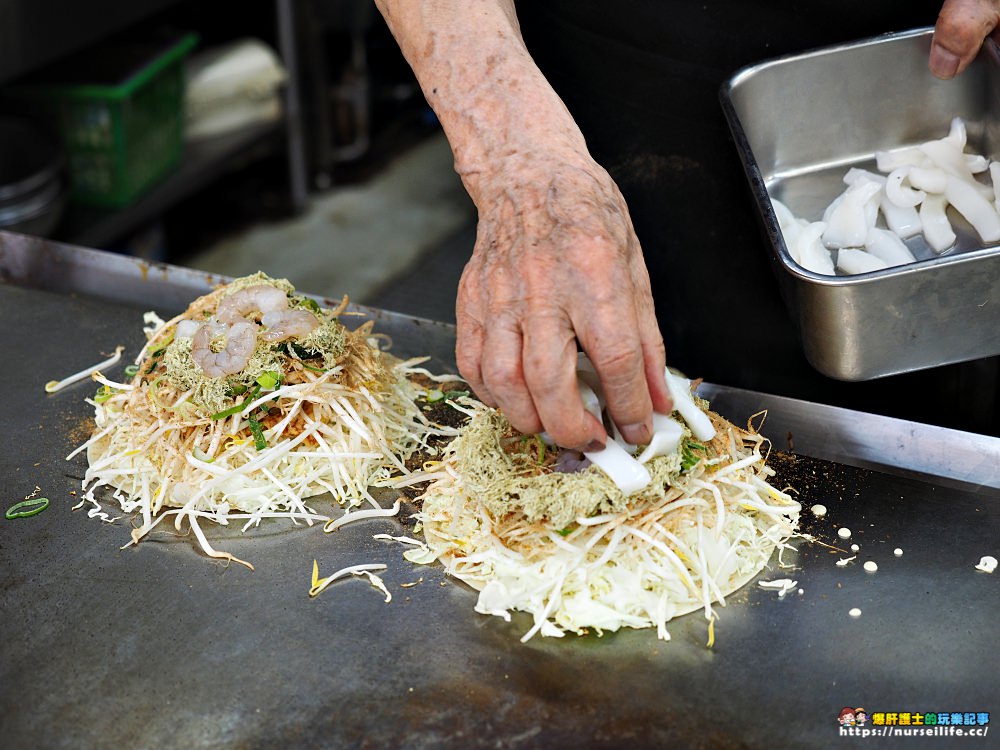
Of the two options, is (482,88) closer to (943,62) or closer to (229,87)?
(943,62)

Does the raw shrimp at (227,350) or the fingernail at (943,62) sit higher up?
the fingernail at (943,62)

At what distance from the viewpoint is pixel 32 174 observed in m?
4.38

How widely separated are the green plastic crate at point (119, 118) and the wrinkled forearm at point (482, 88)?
289 cm

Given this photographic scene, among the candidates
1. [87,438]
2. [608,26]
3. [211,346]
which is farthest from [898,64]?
[87,438]

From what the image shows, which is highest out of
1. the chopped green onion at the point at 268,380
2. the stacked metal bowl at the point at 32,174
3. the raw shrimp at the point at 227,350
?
the raw shrimp at the point at 227,350

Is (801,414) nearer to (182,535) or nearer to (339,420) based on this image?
(339,420)

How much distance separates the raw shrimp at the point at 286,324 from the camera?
235 centimetres

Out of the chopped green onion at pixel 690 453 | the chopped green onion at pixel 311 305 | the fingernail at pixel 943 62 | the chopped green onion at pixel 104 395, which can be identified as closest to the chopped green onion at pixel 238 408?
the chopped green onion at pixel 311 305

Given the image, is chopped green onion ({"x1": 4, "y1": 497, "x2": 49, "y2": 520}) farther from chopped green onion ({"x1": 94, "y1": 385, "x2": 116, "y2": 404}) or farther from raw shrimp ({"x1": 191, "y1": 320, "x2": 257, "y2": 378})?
raw shrimp ({"x1": 191, "y1": 320, "x2": 257, "y2": 378})

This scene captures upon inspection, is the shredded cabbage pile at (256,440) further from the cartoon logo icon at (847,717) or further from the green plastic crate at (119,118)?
the green plastic crate at (119,118)

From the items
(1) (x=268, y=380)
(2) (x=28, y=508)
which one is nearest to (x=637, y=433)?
(1) (x=268, y=380)

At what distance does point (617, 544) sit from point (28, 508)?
1.22m

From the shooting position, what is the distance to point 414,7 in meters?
2.18

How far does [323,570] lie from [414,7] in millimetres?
1137
